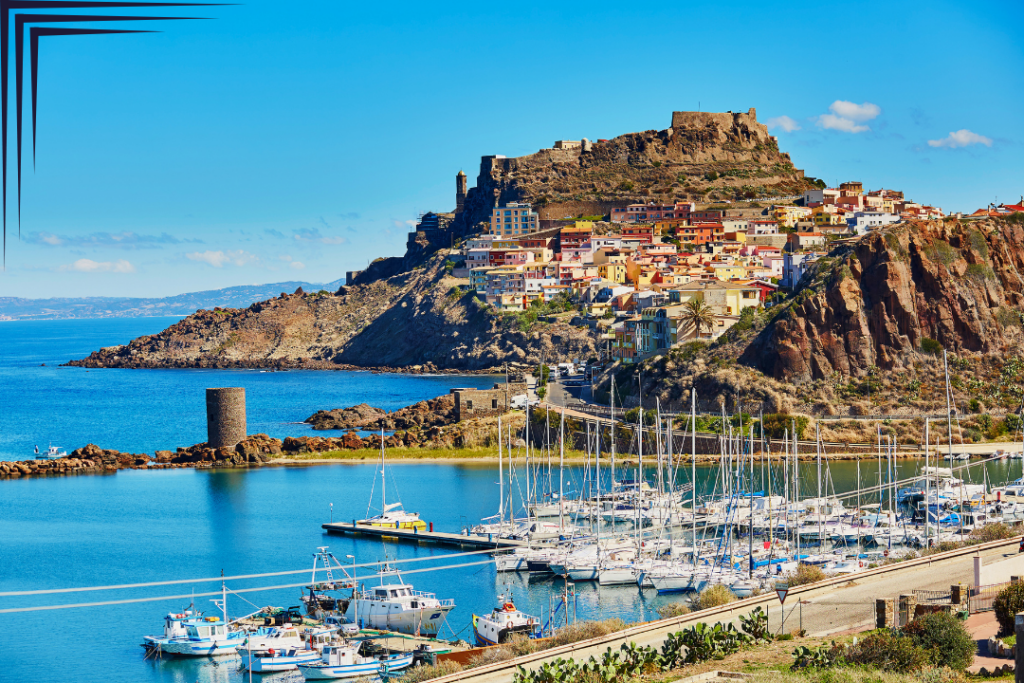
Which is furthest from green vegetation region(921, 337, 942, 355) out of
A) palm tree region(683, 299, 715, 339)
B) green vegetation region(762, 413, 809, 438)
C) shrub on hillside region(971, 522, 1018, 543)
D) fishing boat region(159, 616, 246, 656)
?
fishing boat region(159, 616, 246, 656)

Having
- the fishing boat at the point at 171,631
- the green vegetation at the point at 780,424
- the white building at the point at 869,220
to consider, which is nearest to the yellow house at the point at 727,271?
the white building at the point at 869,220

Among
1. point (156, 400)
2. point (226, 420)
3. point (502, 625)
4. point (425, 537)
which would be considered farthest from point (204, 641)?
point (156, 400)

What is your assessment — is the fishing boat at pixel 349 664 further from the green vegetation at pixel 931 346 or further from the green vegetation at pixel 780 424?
the green vegetation at pixel 931 346

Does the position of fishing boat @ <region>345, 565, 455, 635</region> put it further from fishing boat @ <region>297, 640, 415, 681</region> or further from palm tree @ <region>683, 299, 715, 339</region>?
palm tree @ <region>683, 299, 715, 339</region>

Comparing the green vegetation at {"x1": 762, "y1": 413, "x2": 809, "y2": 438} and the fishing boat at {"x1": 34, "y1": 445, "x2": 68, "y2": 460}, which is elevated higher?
the green vegetation at {"x1": 762, "y1": 413, "x2": 809, "y2": 438}

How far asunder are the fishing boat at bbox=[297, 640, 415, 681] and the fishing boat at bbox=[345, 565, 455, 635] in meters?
2.23

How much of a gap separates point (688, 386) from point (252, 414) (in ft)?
99.9

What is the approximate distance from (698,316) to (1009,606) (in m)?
47.4

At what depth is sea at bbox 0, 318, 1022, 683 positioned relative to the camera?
2514cm

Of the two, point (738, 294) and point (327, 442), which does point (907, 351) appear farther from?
point (327, 442)

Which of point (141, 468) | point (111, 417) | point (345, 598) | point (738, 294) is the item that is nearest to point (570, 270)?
point (738, 294)

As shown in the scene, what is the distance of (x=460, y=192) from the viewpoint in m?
139

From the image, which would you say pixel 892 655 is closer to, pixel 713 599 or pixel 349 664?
pixel 713 599

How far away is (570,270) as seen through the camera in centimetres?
10106
